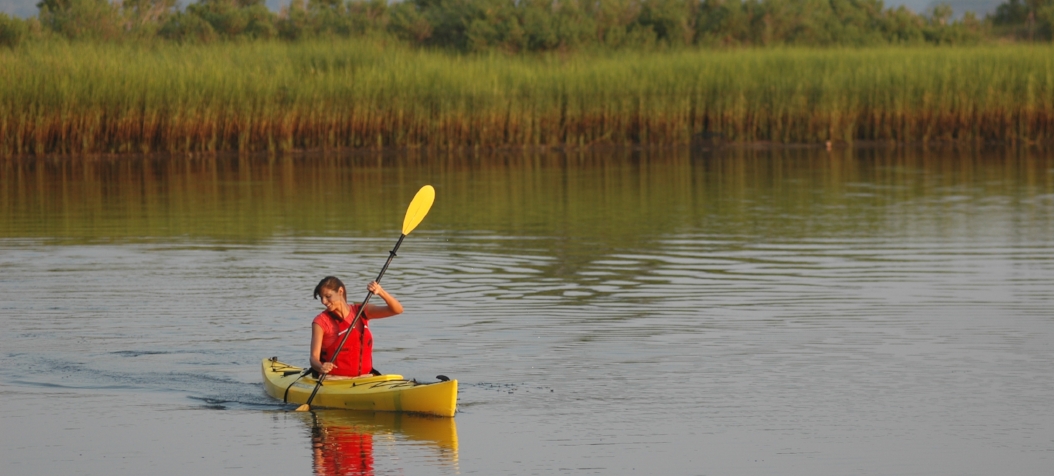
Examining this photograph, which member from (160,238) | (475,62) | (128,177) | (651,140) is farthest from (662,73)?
(160,238)

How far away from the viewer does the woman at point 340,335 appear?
914 cm

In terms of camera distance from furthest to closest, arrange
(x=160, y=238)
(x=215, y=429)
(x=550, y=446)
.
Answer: (x=160, y=238) < (x=215, y=429) < (x=550, y=446)

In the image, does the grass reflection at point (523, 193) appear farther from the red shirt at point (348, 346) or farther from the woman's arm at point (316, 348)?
the woman's arm at point (316, 348)

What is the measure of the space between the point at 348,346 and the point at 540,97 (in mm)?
21647

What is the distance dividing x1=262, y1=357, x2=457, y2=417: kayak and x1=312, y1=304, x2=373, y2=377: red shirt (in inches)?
7.2

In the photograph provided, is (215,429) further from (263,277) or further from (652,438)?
(263,277)

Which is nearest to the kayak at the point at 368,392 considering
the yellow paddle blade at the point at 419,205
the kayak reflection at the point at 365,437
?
the kayak reflection at the point at 365,437

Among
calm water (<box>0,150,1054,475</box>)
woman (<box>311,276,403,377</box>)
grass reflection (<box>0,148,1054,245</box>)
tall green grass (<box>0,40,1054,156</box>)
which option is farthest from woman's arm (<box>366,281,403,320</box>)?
tall green grass (<box>0,40,1054,156</box>)

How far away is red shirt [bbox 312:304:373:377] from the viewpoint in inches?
364

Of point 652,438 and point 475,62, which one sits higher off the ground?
point 475,62

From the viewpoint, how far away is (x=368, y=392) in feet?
29.0

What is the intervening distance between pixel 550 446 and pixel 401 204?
1254cm

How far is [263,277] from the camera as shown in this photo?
1398 centimetres

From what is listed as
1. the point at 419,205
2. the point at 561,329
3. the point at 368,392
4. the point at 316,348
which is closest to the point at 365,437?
the point at 368,392
